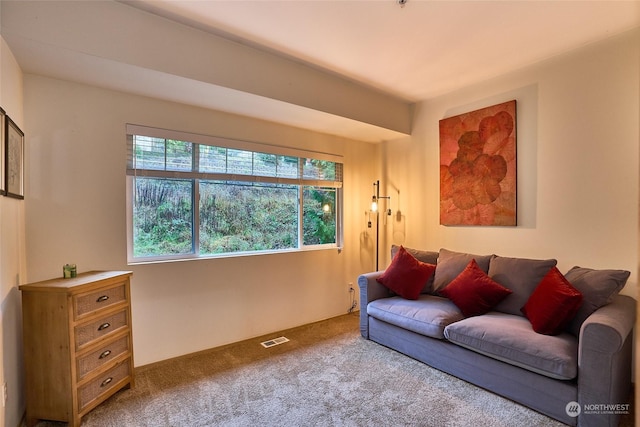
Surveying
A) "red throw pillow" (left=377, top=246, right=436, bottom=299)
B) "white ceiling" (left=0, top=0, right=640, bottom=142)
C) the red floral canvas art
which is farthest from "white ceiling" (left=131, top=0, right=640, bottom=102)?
"red throw pillow" (left=377, top=246, right=436, bottom=299)

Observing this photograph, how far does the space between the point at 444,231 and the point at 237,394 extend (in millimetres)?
2713

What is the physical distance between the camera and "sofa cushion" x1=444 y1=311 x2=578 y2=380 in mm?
1928

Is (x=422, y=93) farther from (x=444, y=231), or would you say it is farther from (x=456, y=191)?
(x=444, y=231)

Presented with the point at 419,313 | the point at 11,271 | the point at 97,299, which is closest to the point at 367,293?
the point at 419,313

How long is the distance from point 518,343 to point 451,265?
1143 mm

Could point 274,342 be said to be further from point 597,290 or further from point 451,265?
point 597,290

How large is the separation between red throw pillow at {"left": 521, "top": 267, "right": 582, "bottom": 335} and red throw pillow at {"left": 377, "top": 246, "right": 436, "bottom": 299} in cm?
99

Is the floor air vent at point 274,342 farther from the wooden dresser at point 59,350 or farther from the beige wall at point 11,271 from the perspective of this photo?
the beige wall at point 11,271

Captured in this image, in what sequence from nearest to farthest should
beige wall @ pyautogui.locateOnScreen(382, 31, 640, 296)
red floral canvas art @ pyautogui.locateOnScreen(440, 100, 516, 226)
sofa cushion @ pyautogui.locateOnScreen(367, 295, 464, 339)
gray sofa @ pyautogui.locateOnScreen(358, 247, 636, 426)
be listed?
gray sofa @ pyautogui.locateOnScreen(358, 247, 636, 426)
beige wall @ pyautogui.locateOnScreen(382, 31, 640, 296)
sofa cushion @ pyautogui.locateOnScreen(367, 295, 464, 339)
red floral canvas art @ pyautogui.locateOnScreen(440, 100, 516, 226)

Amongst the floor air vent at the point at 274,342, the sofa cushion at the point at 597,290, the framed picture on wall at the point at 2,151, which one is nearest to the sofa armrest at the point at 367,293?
the floor air vent at the point at 274,342

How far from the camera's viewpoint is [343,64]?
9.55 feet
